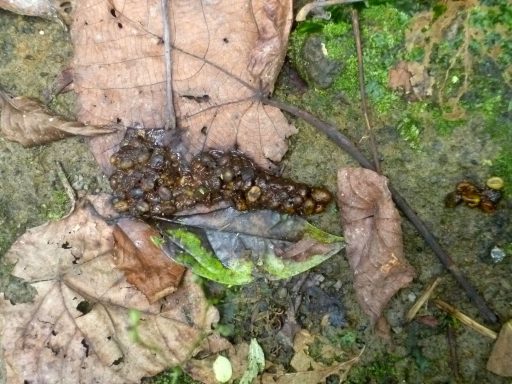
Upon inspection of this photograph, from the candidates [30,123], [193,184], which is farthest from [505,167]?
[30,123]

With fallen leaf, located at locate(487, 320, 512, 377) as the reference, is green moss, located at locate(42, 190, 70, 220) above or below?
above

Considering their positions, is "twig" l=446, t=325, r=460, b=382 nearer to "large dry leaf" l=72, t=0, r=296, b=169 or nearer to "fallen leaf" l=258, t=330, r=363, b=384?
"fallen leaf" l=258, t=330, r=363, b=384

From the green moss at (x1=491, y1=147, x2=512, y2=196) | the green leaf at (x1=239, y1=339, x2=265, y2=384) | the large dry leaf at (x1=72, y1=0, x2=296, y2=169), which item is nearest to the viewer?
the green moss at (x1=491, y1=147, x2=512, y2=196)

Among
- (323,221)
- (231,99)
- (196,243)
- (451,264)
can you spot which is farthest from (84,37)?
(451,264)

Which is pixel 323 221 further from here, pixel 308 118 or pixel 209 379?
pixel 209 379

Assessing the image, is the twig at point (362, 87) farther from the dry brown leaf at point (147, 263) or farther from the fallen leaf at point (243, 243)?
the dry brown leaf at point (147, 263)

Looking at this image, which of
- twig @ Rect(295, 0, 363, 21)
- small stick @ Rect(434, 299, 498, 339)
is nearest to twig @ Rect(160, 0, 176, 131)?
twig @ Rect(295, 0, 363, 21)

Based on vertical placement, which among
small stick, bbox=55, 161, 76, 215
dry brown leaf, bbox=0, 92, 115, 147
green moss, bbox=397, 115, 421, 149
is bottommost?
small stick, bbox=55, 161, 76, 215

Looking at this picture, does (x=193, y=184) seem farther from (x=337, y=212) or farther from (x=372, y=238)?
(x=372, y=238)

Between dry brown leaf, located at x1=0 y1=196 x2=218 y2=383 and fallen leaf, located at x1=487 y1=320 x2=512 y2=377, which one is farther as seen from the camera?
dry brown leaf, located at x1=0 y1=196 x2=218 y2=383
